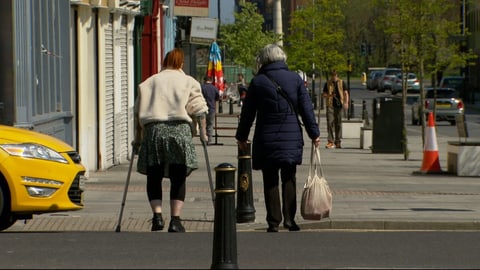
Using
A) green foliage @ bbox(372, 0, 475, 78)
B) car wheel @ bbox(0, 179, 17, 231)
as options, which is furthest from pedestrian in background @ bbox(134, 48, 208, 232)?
green foliage @ bbox(372, 0, 475, 78)

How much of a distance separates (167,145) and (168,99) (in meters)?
0.46

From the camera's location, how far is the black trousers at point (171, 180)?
44.3 feet

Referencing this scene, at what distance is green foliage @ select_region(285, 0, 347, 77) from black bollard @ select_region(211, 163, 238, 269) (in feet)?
105

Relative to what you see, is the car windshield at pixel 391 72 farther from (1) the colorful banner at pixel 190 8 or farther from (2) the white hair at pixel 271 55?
(2) the white hair at pixel 271 55

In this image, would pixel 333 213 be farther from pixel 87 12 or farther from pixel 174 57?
pixel 87 12

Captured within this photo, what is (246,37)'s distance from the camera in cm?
7938

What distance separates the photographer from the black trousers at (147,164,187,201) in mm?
13492

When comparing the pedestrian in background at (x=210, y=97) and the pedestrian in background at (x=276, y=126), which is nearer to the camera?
the pedestrian in background at (x=276, y=126)

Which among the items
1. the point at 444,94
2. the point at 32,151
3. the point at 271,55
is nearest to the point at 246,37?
the point at 444,94

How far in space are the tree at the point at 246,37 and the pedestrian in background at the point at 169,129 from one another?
60382 mm

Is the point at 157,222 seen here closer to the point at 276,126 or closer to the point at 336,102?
the point at 276,126

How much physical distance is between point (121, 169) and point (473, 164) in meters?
6.16

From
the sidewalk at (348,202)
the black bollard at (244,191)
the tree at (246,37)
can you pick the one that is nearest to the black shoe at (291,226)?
the sidewalk at (348,202)

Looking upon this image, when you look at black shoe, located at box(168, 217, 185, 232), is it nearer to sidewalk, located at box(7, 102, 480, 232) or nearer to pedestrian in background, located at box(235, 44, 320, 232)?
sidewalk, located at box(7, 102, 480, 232)
